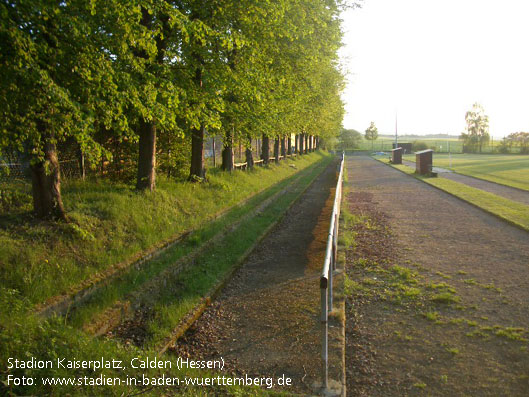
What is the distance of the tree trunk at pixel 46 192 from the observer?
6.43 metres

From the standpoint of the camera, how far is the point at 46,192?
255 inches

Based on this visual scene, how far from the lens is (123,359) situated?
12.5ft

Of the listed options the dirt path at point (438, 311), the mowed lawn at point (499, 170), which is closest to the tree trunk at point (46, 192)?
the dirt path at point (438, 311)

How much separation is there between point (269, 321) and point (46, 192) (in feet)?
13.4

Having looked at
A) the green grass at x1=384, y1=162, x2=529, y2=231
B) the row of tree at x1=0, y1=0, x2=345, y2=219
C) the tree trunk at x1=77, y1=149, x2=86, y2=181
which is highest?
the row of tree at x1=0, y1=0, x2=345, y2=219

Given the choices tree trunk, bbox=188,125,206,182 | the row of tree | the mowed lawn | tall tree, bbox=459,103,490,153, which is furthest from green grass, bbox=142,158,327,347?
tall tree, bbox=459,103,490,153

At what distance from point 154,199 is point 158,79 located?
303 cm

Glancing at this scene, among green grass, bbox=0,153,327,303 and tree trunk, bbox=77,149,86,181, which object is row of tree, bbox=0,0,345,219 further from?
green grass, bbox=0,153,327,303

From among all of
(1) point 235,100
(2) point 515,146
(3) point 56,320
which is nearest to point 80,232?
(3) point 56,320

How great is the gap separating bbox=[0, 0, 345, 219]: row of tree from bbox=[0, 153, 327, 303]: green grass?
21.6 inches

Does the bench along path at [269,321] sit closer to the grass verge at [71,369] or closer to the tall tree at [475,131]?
the grass verge at [71,369]

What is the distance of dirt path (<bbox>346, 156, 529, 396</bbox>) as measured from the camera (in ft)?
13.0

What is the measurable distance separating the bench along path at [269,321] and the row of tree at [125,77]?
9.64 ft

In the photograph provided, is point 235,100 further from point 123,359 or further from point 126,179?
point 123,359
